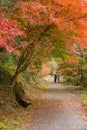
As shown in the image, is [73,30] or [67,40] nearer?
[73,30]

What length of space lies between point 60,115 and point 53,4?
5.76 metres

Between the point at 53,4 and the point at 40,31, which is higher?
the point at 53,4

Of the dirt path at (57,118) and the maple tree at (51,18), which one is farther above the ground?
the maple tree at (51,18)

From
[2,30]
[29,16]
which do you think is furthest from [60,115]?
[2,30]

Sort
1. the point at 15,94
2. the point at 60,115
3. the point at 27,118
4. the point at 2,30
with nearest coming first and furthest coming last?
the point at 2,30 → the point at 27,118 → the point at 60,115 → the point at 15,94

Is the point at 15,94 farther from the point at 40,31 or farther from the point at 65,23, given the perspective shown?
the point at 65,23

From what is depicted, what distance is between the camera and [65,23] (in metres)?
12.7

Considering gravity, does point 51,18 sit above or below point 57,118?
above

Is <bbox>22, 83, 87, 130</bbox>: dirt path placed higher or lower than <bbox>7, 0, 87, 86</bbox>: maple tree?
lower

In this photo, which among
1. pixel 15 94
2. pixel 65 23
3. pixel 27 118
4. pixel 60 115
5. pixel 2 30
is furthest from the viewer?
pixel 15 94

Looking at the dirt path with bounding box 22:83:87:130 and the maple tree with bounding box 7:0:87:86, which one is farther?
the maple tree with bounding box 7:0:87:86

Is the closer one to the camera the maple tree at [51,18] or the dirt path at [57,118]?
the dirt path at [57,118]

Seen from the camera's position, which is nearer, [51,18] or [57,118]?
[51,18]

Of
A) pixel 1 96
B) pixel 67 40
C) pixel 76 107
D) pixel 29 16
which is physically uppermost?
pixel 29 16
